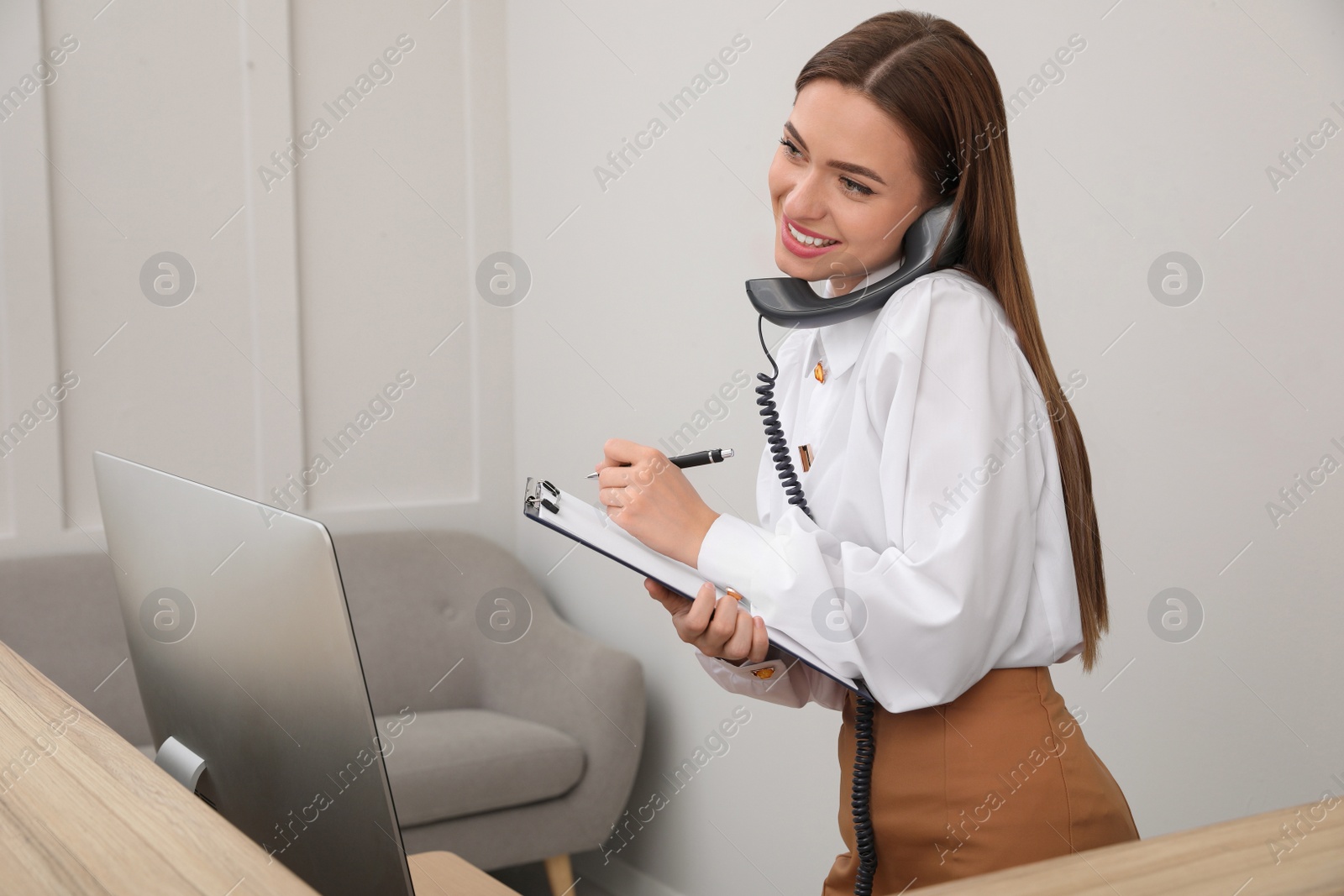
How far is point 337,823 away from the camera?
2.10 ft

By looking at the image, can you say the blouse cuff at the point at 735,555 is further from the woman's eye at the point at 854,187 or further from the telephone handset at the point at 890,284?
the woman's eye at the point at 854,187

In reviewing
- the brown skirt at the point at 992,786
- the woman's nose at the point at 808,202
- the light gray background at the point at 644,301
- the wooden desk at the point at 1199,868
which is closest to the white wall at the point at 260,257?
the light gray background at the point at 644,301

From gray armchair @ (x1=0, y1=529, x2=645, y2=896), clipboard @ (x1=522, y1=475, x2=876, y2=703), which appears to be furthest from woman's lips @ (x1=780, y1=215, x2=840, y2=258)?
gray armchair @ (x1=0, y1=529, x2=645, y2=896)

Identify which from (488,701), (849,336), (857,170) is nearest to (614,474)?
(849,336)

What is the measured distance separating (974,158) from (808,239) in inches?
7.2

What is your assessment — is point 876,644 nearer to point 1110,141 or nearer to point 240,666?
point 240,666

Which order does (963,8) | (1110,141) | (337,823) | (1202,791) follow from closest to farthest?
(337,823) → (1202,791) → (1110,141) → (963,8)

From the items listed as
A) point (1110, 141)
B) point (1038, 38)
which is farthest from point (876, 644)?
point (1038, 38)

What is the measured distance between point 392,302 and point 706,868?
187 cm

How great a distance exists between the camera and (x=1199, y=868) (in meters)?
0.52

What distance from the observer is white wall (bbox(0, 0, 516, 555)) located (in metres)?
2.63

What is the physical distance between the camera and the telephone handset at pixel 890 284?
1.03m

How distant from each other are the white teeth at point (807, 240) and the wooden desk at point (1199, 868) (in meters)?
0.68

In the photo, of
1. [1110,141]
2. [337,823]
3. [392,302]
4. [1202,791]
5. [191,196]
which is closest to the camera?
[337,823]
